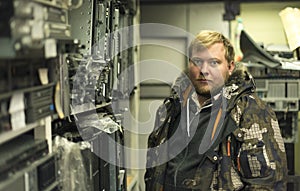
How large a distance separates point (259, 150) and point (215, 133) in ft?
0.76

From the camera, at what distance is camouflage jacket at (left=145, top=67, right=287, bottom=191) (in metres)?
1.89

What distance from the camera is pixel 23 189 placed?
128 centimetres

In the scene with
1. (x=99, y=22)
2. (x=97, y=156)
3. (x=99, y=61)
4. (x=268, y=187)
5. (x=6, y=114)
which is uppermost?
(x=99, y=22)

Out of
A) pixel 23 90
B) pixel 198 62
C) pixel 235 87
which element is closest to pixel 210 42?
pixel 198 62

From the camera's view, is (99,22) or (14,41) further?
(99,22)

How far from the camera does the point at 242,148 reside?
192 centimetres

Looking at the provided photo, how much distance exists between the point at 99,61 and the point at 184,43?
2035mm

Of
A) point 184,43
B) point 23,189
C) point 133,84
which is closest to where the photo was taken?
point 23,189

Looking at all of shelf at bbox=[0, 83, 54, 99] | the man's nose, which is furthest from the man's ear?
shelf at bbox=[0, 83, 54, 99]

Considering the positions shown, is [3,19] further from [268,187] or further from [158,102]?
[158,102]

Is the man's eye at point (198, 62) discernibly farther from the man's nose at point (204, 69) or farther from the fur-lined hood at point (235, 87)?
the fur-lined hood at point (235, 87)

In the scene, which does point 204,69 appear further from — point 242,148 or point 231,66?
point 242,148

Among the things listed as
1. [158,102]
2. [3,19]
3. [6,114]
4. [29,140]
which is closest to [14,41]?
[3,19]

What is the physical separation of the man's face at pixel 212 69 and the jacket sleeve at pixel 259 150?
0.73 ft
